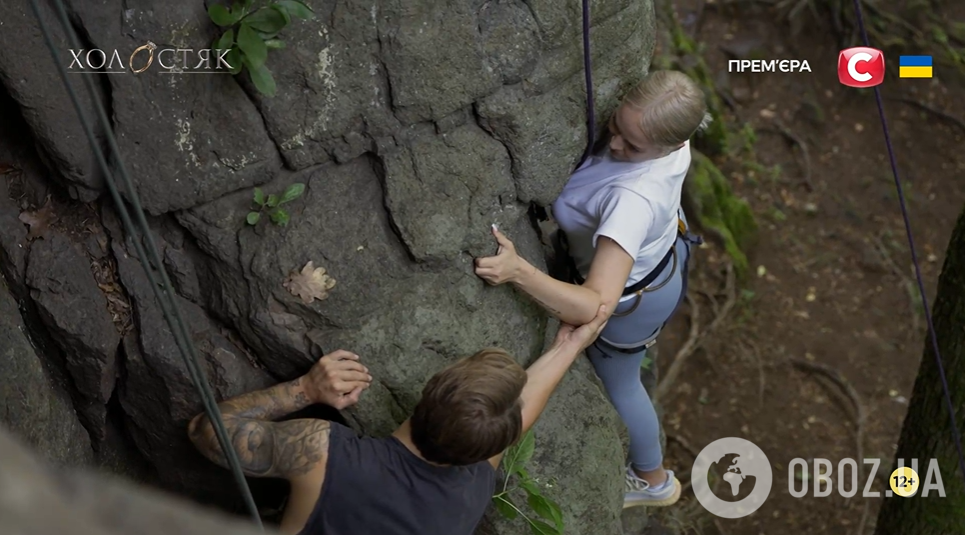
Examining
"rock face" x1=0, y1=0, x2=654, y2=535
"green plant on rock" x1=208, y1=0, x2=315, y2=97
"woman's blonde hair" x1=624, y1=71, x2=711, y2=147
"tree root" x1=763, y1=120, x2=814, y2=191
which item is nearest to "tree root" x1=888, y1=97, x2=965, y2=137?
"tree root" x1=763, y1=120, x2=814, y2=191

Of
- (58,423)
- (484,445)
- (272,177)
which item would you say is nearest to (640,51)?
(272,177)

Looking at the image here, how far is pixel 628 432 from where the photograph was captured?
143 inches

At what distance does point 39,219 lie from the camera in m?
2.62

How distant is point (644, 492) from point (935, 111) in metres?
6.20

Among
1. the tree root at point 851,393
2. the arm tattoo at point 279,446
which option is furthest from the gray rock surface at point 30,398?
the tree root at point 851,393

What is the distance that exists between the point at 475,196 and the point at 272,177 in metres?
0.66

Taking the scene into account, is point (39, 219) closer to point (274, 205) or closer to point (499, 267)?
point (274, 205)

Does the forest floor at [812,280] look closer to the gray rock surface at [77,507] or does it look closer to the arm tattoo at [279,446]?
the arm tattoo at [279,446]

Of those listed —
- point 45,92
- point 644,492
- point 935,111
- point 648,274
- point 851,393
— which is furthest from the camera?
point 935,111

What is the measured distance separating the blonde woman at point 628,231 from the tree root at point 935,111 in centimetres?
609

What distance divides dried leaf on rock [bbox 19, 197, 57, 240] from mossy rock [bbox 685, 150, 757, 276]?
4.67 meters

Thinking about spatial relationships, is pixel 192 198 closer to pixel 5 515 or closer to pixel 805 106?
pixel 5 515

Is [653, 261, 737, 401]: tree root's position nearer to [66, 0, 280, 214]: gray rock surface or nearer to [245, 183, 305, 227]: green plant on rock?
[245, 183, 305, 227]: green plant on rock

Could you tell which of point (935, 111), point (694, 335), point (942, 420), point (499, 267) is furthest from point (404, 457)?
point (935, 111)
